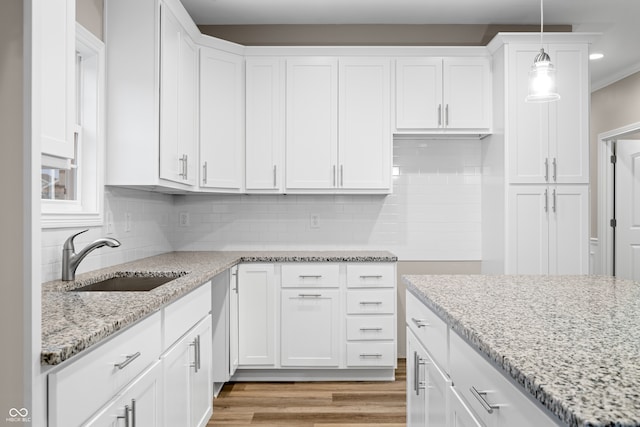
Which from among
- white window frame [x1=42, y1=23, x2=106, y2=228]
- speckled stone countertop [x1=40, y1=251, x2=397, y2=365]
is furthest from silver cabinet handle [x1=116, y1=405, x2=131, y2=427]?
white window frame [x1=42, y1=23, x2=106, y2=228]

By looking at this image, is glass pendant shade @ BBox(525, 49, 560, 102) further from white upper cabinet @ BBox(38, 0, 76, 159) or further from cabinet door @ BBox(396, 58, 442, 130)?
white upper cabinet @ BBox(38, 0, 76, 159)

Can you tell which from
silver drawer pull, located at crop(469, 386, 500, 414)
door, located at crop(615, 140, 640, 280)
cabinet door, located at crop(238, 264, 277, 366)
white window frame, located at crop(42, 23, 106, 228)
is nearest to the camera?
silver drawer pull, located at crop(469, 386, 500, 414)

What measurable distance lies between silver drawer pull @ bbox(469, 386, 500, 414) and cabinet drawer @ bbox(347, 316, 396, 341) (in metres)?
2.11

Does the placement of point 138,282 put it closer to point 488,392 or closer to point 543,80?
point 488,392

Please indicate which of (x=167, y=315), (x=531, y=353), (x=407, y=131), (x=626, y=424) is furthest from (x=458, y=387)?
(x=407, y=131)

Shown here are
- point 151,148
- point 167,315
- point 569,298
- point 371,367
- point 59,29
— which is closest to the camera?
point 59,29

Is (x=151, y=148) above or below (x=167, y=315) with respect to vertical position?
above

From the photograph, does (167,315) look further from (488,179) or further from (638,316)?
(488,179)

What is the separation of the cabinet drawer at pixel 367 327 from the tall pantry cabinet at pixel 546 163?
1.01 m

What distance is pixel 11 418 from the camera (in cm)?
94

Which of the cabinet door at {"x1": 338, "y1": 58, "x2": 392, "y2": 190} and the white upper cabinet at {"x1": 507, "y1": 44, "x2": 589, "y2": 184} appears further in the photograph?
the cabinet door at {"x1": 338, "y1": 58, "x2": 392, "y2": 190}

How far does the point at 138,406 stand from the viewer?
1520 mm

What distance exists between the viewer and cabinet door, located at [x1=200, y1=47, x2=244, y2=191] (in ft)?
11.0

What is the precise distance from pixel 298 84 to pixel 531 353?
301 cm
